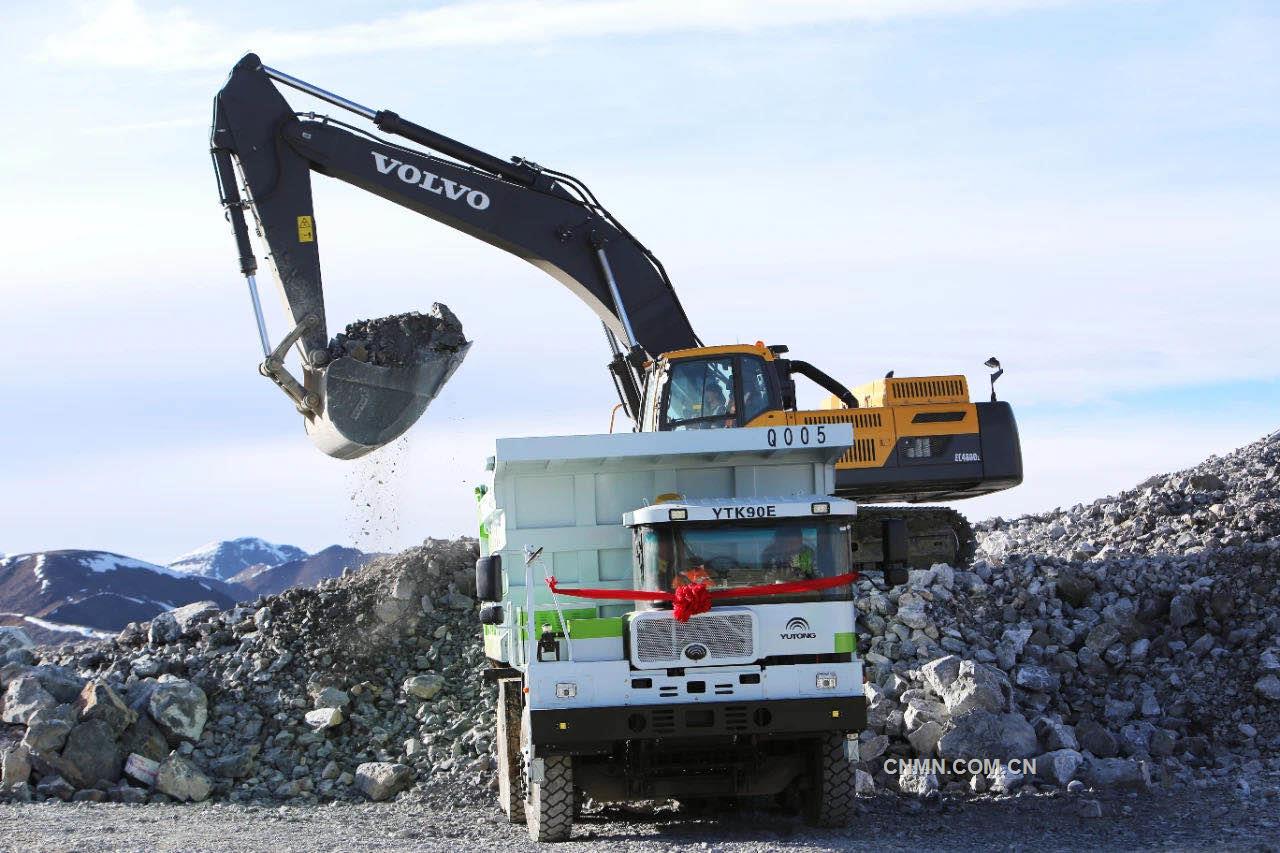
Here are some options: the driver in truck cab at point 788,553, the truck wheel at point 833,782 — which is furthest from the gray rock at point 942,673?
the driver in truck cab at point 788,553

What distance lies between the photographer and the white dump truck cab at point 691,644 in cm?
1085

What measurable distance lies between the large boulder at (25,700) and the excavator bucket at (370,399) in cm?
404

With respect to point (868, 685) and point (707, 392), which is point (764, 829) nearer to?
point (868, 685)

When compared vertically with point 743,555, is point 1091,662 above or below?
below

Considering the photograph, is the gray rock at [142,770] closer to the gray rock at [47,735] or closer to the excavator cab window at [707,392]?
the gray rock at [47,735]

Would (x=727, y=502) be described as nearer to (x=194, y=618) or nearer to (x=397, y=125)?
(x=397, y=125)

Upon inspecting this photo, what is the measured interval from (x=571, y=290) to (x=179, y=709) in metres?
6.62

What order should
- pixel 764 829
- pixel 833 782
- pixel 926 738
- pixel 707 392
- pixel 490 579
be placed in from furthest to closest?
pixel 707 392
pixel 926 738
pixel 764 829
pixel 833 782
pixel 490 579

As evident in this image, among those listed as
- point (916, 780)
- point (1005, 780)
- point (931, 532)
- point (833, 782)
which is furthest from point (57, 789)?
point (931, 532)

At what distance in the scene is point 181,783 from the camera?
15523mm

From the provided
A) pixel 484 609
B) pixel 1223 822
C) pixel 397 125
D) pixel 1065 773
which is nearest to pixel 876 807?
pixel 1065 773

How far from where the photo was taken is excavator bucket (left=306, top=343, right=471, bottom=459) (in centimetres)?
1584

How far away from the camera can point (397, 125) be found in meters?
18.1

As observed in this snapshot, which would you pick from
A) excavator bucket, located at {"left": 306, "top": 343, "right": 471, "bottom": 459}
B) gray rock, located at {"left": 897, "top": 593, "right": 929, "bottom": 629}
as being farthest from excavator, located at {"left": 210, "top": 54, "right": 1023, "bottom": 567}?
gray rock, located at {"left": 897, "top": 593, "right": 929, "bottom": 629}
